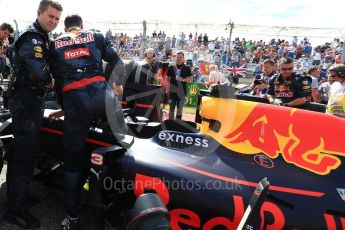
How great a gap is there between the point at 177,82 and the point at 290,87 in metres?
3.24

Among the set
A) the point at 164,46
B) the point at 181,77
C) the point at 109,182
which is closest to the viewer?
the point at 109,182

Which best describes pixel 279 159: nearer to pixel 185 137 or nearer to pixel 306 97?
pixel 185 137

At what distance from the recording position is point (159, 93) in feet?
18.4

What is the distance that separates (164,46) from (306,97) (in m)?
14.2

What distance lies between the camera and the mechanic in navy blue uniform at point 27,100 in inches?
105

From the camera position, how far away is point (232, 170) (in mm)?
2369

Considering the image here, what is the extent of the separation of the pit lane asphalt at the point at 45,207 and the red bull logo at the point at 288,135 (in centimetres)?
163

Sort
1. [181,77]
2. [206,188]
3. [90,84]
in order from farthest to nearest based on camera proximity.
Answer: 1. [181,77]
2. [90,84]
3. [206,188]

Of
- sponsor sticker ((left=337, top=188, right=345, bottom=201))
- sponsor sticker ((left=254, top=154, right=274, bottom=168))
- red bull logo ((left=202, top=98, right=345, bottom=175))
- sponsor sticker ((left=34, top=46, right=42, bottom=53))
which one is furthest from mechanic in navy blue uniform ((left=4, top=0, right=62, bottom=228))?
sponsor sticker ((left=337, top=188, right=345, bottom=201))

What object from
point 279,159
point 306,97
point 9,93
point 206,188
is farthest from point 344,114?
point 9,93

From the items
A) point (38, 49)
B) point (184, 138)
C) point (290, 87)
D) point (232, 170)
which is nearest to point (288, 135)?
point (232, 170)

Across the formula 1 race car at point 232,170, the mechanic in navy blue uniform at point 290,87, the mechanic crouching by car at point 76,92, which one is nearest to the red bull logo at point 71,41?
the mechanic crouching by car at point 76,92

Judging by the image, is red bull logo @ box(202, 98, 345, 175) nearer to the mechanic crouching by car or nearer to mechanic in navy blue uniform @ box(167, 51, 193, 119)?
the mechanic crouching by car

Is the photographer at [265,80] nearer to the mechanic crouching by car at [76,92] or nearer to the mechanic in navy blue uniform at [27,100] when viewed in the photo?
the mechanic crouching by car at [76,92]
